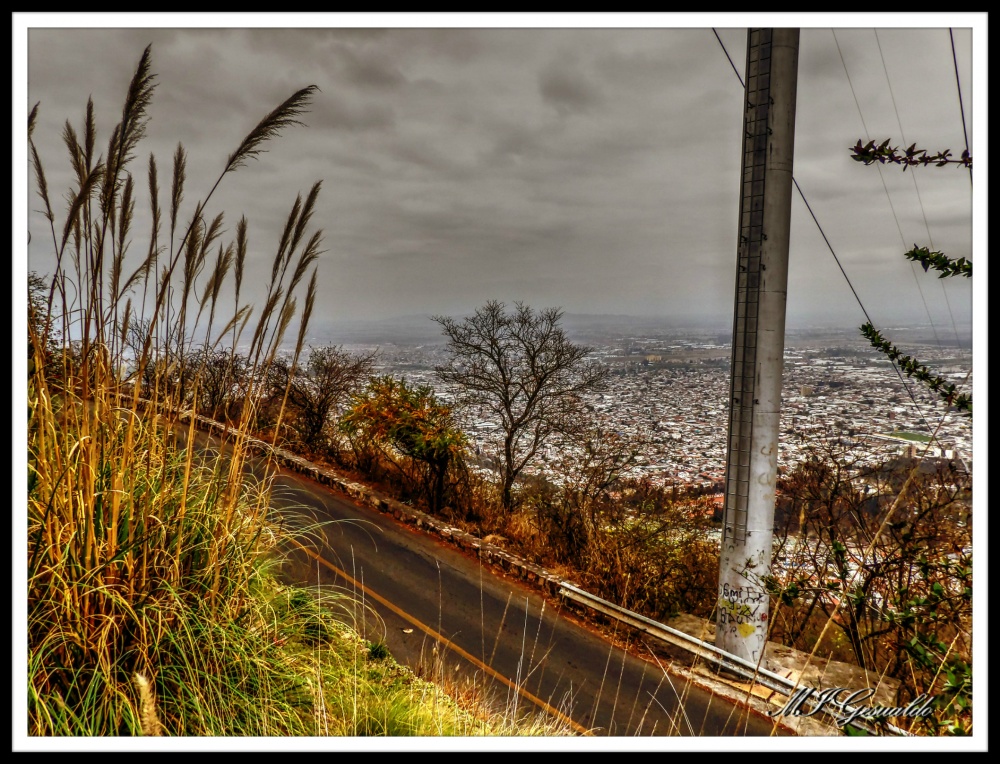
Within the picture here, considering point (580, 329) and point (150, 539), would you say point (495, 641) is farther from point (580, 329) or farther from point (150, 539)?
point (580, 329)

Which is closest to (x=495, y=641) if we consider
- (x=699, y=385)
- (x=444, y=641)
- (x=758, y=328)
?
(x=444, y=641)

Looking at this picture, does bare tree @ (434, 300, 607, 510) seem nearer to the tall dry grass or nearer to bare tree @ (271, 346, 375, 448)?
bare tree @ (271, 346, 375, 448)

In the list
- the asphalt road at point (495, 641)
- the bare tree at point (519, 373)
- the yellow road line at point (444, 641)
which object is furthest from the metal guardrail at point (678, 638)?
the bare tree at point (519, 373)

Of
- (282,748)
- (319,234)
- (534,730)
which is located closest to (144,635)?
(282,748)

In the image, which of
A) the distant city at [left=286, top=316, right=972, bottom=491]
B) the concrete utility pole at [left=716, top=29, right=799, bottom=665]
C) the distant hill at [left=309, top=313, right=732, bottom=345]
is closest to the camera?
the concrete utility pole at [left=716, top=29, right=799, bottom=665]

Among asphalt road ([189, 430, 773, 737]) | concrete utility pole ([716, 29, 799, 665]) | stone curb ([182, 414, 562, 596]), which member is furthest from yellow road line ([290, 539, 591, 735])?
concrete utility pole ([716, 29, 799, 665])

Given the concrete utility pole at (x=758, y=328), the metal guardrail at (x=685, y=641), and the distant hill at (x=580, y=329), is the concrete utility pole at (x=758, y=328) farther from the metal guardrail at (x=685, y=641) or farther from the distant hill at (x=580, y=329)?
the distant hill at (x=580, y=329)
